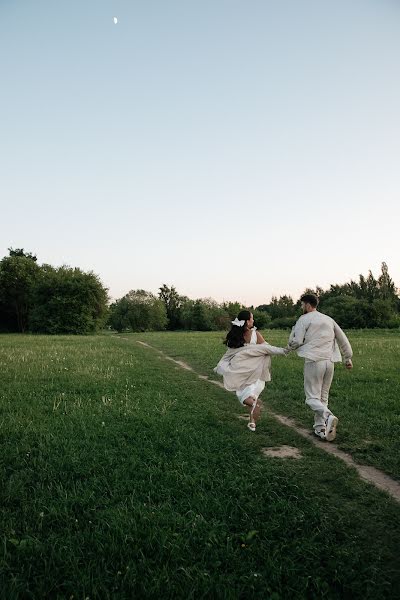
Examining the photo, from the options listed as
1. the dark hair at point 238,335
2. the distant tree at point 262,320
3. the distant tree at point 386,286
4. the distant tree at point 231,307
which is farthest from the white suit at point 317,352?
the distant tree at point 231,307

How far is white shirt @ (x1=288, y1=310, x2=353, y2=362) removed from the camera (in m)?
8.66

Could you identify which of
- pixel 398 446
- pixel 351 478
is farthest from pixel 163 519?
pixel 398 446

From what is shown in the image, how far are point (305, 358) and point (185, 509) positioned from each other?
16.2 ft

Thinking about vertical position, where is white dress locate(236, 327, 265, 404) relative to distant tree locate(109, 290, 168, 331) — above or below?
below

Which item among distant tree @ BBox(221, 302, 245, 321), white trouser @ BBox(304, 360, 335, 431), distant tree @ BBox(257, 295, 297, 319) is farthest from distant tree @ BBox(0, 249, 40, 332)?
distant tree @ BBox(257, 295, 297, 319)

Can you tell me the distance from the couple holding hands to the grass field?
63 cm

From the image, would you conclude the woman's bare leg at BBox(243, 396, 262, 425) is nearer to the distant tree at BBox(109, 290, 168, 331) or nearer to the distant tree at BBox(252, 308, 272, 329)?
the distant tree at BBox(252, 308, 272, 329)

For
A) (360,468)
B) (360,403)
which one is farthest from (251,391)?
(360,403)

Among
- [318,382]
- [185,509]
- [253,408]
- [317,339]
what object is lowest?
[185,509]

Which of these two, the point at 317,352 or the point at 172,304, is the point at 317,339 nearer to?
the point at 317,352

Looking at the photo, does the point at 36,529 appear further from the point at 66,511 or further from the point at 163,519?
the point at 163,519

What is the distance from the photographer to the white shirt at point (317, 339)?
8664 mm

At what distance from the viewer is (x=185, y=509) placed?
4871 mm

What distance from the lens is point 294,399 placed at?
12.1 meters
